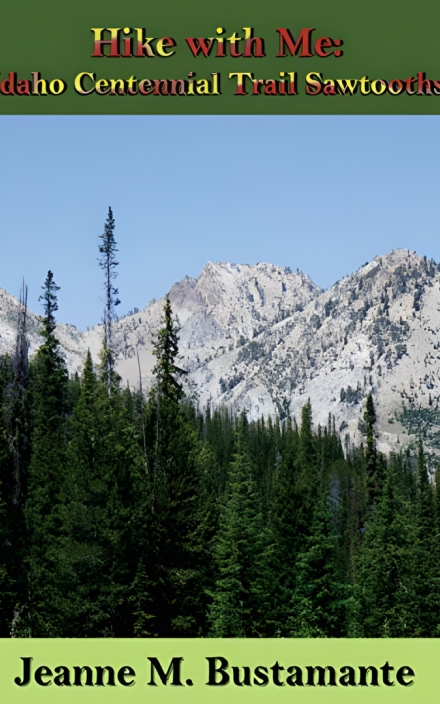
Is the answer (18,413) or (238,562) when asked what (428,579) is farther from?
(18,413)

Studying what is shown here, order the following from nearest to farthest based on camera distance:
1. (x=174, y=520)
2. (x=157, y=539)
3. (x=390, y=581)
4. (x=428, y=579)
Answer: (x=157, y=539) < (x=174, y=520) < (x=390, y=581) < (x=428, y=579)

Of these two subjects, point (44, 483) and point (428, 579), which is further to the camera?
point (428, 579)

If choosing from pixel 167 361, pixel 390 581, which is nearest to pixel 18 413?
pixel 167 361

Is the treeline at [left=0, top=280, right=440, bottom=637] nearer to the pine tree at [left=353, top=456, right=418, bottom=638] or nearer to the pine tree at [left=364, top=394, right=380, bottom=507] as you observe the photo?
the pine tree at [left=353, top=456, right=418, bottom=638]

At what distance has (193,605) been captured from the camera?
123 ft

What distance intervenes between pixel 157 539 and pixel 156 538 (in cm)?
11

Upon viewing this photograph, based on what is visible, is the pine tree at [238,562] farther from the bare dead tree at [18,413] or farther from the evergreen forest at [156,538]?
the bare dead tree at [18,413]

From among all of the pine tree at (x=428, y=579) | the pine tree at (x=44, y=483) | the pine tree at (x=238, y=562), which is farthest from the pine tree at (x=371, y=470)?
the pine tree at (x=44, y=483)

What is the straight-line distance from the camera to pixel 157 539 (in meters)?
36.6

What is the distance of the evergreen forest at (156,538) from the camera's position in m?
35.1

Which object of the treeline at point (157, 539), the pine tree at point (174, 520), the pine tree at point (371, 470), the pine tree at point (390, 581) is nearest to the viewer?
the treeline at point (157, 539)

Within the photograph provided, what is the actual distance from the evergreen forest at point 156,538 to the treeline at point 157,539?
0.08 m

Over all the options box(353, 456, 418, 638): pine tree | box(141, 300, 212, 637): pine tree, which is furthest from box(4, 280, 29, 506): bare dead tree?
box(353, 456, 418, 638): pine tree

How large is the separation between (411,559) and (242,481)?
13844 mm
